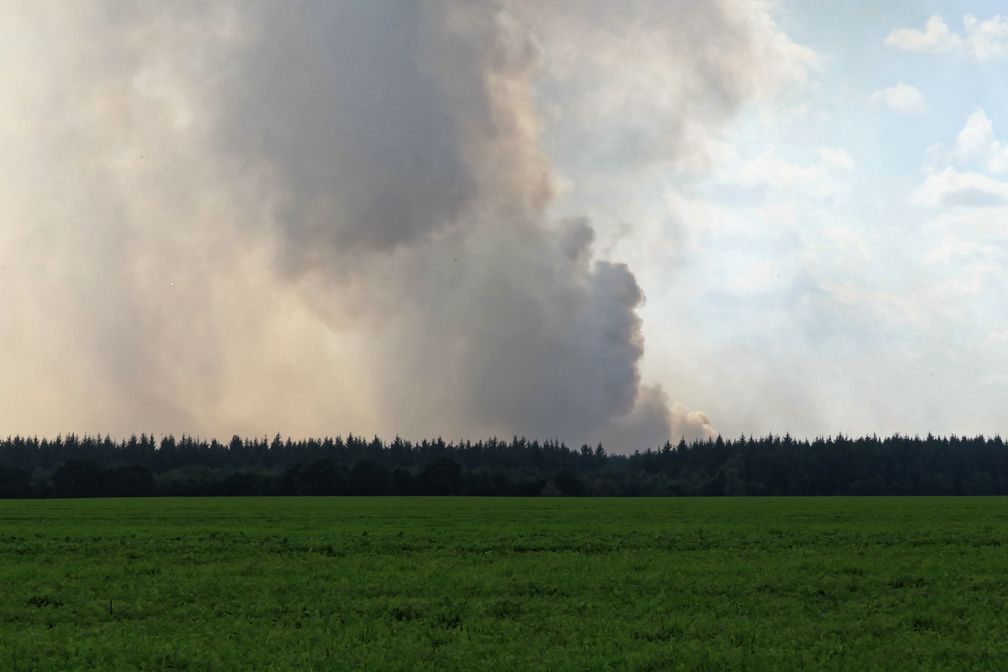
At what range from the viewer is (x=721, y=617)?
Result: 2292cm


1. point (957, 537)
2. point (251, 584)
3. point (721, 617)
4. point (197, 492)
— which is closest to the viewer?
point (721, 617)

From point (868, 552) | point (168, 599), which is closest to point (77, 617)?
point (168, 599)

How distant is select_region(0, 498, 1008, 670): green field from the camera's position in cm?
1862

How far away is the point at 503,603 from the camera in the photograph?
2431 centimetres

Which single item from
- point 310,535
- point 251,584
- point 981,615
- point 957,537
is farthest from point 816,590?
point 310,535

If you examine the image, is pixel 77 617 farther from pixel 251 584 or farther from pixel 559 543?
pixel 559 543

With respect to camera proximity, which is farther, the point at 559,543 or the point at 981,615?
the point at 559,543

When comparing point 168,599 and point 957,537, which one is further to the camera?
point 957,537

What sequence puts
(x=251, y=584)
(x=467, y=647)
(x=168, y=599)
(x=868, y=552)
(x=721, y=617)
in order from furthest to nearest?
(x=868, y=552)
(x=251, y=584)
(x=168, y=599)
(x=721, y=617)
(x=467, y=647)

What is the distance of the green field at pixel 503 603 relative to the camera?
18.6 metres

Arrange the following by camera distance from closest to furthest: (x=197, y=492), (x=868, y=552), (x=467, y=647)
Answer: (x=467, y=647) < (x=868, y=552) < (x=197, y=492)

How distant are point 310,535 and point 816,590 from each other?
27.6 m

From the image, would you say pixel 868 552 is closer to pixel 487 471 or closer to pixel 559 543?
pixel 559 543

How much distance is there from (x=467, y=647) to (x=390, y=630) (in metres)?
2.46
